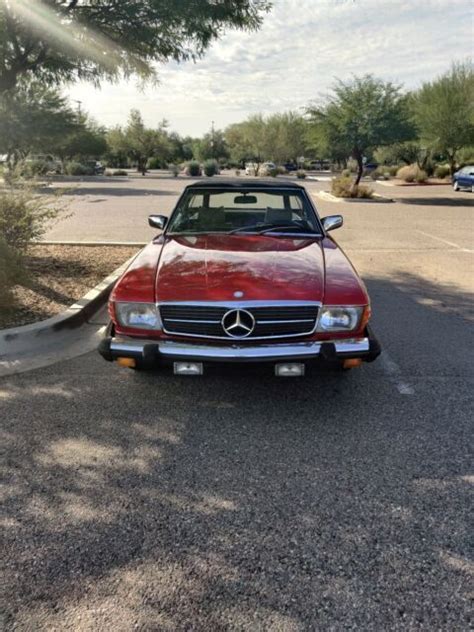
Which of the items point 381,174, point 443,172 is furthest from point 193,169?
point 443,172

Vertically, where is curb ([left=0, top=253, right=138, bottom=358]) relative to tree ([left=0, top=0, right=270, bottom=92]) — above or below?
below

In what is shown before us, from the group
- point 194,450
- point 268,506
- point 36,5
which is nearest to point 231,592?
point 268,506

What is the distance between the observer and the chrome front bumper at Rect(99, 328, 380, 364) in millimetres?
3328

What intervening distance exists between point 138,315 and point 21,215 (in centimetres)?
391

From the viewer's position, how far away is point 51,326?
502cm

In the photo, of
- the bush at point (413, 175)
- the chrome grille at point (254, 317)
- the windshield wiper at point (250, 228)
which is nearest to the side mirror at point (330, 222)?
the windshield wiper at point (250, 228)

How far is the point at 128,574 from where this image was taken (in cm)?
221

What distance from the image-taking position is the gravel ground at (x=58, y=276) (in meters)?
5.54

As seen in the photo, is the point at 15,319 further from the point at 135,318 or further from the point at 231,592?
the point at 231,592

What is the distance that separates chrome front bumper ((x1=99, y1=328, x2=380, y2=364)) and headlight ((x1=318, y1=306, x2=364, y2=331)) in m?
0.10

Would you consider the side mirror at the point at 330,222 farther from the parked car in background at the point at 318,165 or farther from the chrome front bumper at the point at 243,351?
the parked car in background at the point at 318,165

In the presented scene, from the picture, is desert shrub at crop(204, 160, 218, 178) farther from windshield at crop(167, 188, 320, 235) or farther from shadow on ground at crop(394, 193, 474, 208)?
windshield at crop(167, 188, 320, 235)

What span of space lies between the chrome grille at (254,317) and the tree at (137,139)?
7186cm

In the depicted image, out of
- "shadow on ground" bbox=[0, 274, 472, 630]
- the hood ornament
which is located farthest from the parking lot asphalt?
the hood ornament
